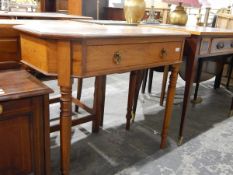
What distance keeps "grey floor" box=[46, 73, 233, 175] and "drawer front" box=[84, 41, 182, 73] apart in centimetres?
66

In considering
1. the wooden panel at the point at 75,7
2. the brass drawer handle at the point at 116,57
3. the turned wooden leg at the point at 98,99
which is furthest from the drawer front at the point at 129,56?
the wooden panel at the point at 75,7

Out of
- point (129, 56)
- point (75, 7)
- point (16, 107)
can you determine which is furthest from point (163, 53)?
point (75, 7)

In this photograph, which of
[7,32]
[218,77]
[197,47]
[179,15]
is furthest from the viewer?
[218,77]

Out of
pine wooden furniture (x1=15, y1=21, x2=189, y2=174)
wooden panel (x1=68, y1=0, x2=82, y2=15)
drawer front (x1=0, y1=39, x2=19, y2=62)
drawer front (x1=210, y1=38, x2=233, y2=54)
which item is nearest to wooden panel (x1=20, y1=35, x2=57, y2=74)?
pine wooden furniture (x1=15, y1=21, x2=189, y2=174)

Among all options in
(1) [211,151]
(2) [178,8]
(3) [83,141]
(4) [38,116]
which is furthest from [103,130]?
(2) [178,8]

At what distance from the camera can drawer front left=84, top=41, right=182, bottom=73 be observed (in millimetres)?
1048

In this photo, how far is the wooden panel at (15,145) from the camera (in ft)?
3.21

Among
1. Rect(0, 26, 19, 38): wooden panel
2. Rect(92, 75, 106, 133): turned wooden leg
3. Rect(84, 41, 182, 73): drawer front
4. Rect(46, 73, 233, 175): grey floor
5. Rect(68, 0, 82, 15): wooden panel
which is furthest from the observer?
Rect(68, 0, 82, 15): wooden panel

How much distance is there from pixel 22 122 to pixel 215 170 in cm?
122

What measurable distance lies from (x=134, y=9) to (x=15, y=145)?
1.15 m

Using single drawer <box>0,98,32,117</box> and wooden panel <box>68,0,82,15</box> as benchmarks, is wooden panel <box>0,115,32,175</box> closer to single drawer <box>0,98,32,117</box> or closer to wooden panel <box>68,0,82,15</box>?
single drawer <box>0,98,32,117</box>

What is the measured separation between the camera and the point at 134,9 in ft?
5.43

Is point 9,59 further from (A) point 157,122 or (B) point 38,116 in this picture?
(A) point 157,122

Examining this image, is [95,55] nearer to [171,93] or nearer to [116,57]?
[116,57]
